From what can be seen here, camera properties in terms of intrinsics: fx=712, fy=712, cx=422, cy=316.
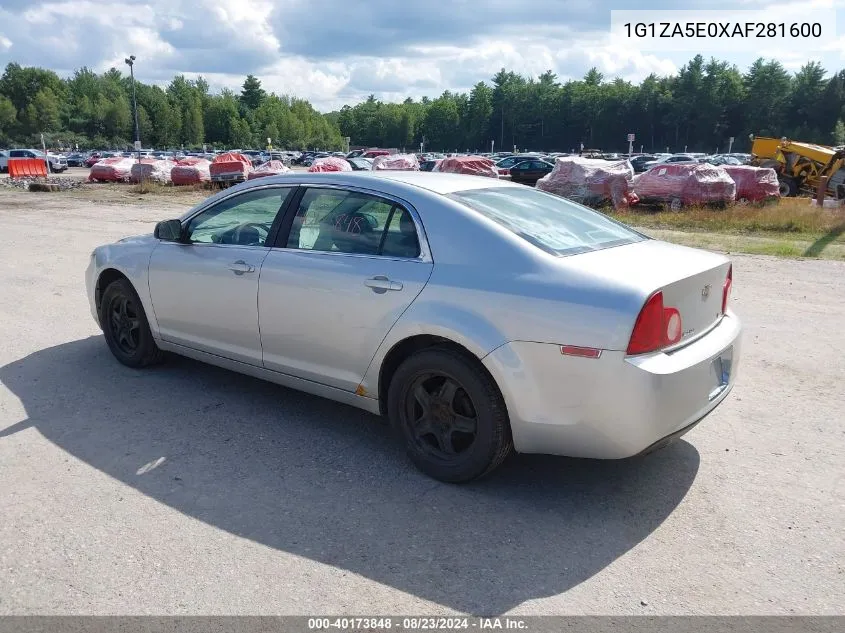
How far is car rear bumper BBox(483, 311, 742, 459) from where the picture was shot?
324 centimetres

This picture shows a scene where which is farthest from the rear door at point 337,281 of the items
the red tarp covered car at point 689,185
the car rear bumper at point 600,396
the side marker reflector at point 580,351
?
the red tarp covered car at point 689,185

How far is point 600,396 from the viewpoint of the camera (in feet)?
10.8

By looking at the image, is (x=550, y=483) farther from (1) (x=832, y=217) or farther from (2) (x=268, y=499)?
(1) (x=832, y=217)

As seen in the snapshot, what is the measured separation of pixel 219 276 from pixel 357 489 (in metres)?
1.86

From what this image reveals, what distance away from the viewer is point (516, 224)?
154 inches

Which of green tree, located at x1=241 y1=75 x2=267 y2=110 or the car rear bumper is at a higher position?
green tree, located at x1=241 y1=75 x2=267 y2=110

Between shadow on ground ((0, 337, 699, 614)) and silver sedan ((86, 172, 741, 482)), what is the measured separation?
31 cm

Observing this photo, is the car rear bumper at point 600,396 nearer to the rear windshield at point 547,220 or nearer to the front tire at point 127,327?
the rear windshield at point 547,220

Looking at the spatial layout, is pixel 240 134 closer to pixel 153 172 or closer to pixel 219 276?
pixel 153 172

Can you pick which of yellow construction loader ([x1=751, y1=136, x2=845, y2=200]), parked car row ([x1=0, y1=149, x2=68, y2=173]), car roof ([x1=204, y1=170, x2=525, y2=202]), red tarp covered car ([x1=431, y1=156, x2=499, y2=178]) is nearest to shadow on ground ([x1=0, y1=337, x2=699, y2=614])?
car roof ([x1=204, y1=170, x2=525, y2=202])

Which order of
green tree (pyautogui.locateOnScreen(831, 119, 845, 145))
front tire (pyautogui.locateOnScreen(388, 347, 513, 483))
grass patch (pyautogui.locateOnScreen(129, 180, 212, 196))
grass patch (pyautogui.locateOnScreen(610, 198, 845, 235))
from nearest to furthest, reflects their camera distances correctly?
front tire (pyautogui.locateOnScreen(388, 347, 513, 483)) → grass patch (pyautogui.locateOnScreen(610, 198, 845, 235)) → grass patch (pyautogui.locateOnScreen(129, 180, 212, 196)) → green tree (pyautogui.locateOnScreen(831, 119, 845, 145))

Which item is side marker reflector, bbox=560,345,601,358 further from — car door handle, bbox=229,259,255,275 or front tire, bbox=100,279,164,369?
A: front tire, bbox=100,279,164,369

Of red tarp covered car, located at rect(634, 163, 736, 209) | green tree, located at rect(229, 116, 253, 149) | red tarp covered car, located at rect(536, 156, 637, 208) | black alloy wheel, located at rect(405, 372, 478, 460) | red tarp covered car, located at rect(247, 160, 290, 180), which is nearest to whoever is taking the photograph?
black alloy wheel, located at rect(405, 372, 478, 460)

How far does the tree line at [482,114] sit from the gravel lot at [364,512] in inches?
4227
